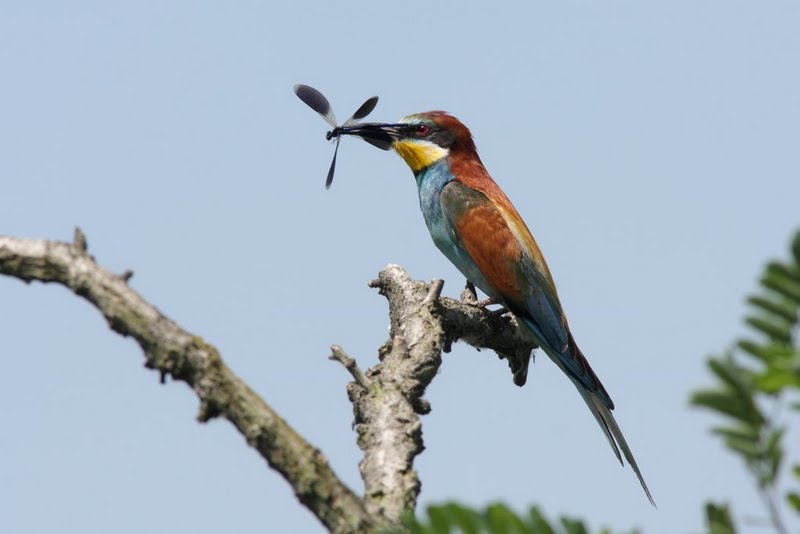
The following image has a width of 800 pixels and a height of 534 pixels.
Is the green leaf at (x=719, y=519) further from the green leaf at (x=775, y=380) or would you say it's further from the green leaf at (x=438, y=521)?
the green leaf at (x=438, y=521)

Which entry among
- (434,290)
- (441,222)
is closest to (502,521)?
(434,290)

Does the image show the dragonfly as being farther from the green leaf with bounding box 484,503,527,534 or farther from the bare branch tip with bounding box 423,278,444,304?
the green leaf with bounding box 484,503,527,534

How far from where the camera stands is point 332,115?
7.09 metres

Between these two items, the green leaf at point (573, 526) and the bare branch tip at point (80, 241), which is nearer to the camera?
the green leaf at point (573, 526)

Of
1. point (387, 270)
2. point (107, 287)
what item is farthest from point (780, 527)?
point (387, 270)

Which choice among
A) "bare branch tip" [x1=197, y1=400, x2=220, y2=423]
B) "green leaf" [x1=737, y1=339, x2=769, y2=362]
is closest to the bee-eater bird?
"bare branch tip" [x1=197, y1=400, x2=220, y2=423]

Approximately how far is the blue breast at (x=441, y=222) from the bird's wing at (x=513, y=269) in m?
0.05

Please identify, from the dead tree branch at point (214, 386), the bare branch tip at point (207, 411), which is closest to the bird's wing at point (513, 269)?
the dead tree branch at point (214, 386)

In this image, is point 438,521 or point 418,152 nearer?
point 438,521

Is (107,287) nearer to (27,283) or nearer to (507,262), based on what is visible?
(27,283)

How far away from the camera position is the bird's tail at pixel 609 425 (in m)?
5.54

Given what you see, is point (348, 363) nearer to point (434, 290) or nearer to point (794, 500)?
point (434, 290)

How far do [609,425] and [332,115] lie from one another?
2787 millimetres

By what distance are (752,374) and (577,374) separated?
4.86m
